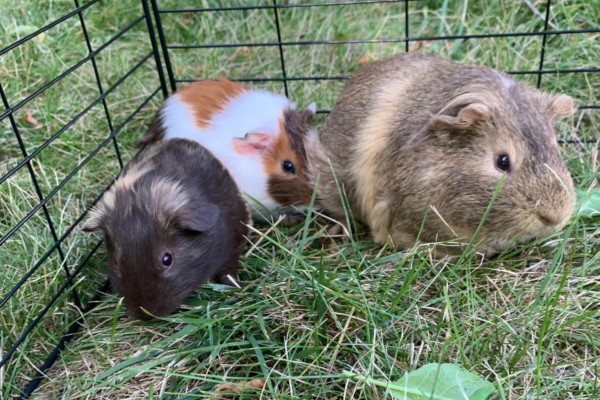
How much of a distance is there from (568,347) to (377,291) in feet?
2.24

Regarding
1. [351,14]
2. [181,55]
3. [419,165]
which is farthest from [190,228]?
[351,14]

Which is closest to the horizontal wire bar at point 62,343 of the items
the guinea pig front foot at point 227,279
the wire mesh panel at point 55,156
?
the wire mesh panel at point 55,156

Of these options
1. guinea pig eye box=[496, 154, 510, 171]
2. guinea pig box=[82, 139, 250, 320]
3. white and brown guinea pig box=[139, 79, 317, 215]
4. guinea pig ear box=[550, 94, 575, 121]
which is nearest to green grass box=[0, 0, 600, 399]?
guinea pig box=[82, 139, 250, 320]

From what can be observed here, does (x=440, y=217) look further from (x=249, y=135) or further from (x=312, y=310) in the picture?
(x=249, y=135)

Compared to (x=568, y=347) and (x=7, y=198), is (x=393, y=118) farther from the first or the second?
A: (x=7, y=198)

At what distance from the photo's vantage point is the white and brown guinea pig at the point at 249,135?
10.2ft

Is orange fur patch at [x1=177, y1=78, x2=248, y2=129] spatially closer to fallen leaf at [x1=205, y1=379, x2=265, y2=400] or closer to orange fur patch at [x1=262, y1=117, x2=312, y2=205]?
orange fur patch at [x1=262, y1=117, x2=312, y2=205]

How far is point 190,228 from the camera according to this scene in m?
2.33

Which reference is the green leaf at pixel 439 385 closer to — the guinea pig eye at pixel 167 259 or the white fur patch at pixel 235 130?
the guinea pig eye at pixel 167 259

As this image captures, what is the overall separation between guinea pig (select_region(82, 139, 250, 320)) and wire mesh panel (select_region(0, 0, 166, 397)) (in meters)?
0.27

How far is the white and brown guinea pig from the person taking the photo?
3.11 m

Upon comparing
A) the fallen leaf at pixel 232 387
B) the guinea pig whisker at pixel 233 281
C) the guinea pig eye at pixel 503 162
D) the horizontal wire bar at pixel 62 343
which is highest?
the guinea pig eye at pixel 503 162

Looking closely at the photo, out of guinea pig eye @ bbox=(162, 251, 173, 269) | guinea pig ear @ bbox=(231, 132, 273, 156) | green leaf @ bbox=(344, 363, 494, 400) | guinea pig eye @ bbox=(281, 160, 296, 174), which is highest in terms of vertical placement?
guinea pig ear @ bbox=(231, 132, 273, 156)

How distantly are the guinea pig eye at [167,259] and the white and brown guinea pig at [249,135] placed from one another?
29.3 inches
